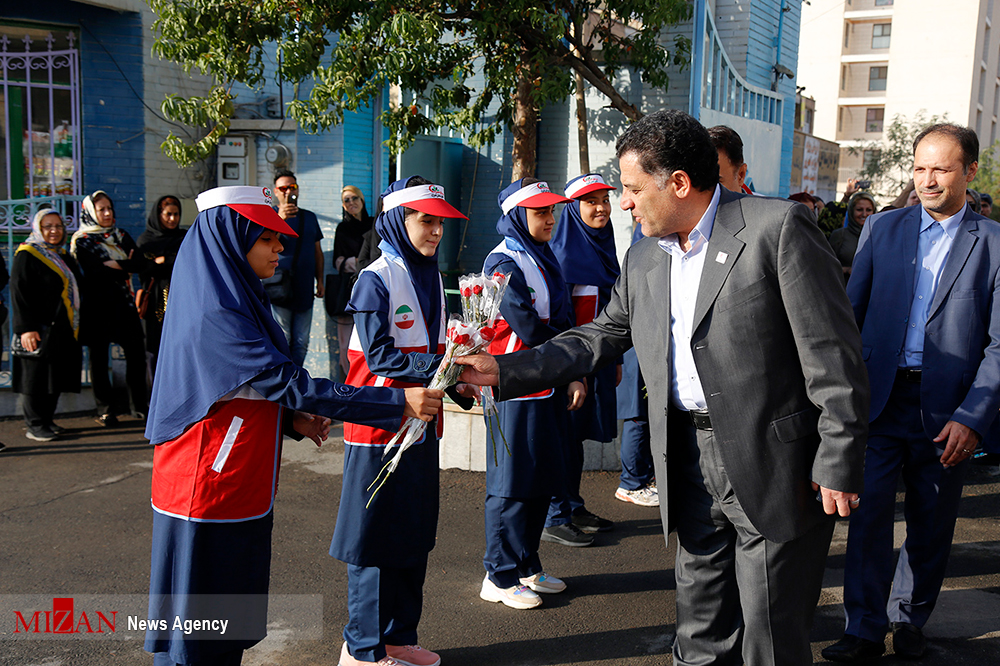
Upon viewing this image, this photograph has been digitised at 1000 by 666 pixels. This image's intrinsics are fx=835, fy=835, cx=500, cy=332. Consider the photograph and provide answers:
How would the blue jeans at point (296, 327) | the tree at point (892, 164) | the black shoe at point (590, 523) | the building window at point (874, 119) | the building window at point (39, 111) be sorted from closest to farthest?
the black shoe at point (590, 523)
the blue jeans at point (296, 327)
the building window at point (39, 111)
the tree at point (892, 164)
the building window at point (874, 119)

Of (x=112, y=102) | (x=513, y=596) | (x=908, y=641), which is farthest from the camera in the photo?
(x=112, y=102)

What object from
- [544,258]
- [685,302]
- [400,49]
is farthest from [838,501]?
[400,49]

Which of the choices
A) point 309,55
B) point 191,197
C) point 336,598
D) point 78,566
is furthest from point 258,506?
point 191,197

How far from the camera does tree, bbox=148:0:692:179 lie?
7465 mm

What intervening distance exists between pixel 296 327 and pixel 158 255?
1433mm

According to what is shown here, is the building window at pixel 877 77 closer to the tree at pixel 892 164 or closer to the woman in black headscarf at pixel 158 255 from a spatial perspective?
the tree at pixel 892 164

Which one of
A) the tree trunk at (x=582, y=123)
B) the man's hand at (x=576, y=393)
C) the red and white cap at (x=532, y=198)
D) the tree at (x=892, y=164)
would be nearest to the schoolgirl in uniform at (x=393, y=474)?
the man's hand at (x=576, y=393)

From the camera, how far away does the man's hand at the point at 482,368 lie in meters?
3.20

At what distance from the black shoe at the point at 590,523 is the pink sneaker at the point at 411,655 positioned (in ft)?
6.43

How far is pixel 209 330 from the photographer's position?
2748mm

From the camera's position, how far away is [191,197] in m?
10.4

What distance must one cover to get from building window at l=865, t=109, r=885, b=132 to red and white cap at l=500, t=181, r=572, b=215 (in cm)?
5819

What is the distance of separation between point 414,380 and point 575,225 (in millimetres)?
2376
